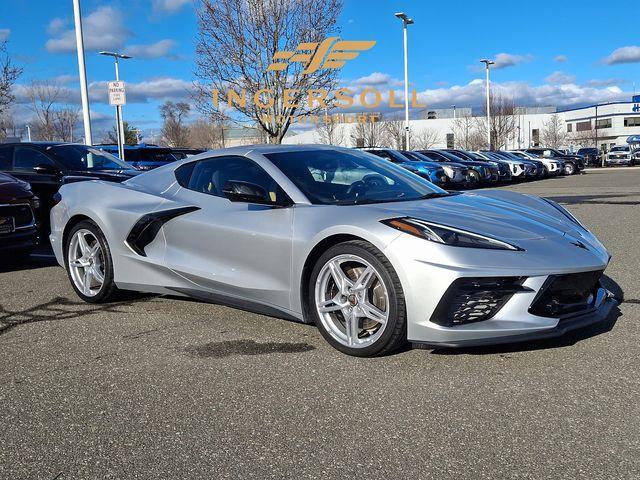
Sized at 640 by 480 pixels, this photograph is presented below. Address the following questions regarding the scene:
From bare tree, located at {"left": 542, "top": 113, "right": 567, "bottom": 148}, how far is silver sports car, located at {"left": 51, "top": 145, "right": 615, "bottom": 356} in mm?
87386

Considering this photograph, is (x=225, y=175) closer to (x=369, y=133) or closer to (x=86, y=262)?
(x=86, y=262)

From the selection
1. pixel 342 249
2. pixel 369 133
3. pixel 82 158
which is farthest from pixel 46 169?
pixel 369 133

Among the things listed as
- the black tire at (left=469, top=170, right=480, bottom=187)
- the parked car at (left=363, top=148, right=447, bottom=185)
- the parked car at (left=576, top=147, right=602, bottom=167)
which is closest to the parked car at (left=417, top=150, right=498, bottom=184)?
the black tire at (left=469, top=170, right=480, bottom=187)

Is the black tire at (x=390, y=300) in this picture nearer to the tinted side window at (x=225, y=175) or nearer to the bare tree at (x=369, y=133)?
the tinted side window at (x=225, y=175)

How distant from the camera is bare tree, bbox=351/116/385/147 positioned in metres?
62.6

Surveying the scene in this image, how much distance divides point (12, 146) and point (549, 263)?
8591 millimetres

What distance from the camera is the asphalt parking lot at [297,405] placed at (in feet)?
8.16

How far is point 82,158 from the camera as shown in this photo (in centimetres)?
939

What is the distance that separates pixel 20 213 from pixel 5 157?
9.38 feet

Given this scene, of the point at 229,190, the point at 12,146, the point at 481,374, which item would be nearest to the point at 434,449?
the point at 481,374

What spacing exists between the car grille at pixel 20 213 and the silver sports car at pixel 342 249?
1.80 meters

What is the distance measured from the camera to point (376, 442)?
265cm

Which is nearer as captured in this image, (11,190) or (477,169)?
(11,190)

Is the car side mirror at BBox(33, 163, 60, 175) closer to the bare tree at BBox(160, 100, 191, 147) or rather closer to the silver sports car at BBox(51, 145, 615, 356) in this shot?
the silver sports car at BBox(51, 145, 615, 356)
